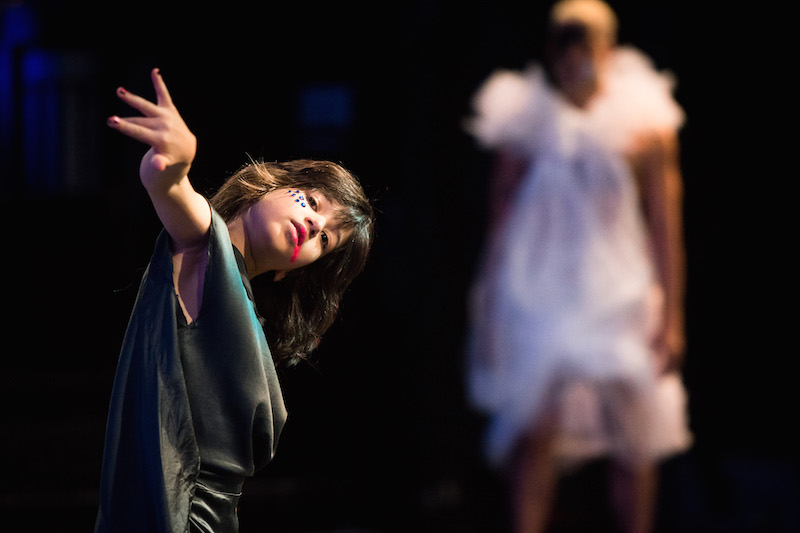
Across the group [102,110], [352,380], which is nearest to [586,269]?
[352,380]

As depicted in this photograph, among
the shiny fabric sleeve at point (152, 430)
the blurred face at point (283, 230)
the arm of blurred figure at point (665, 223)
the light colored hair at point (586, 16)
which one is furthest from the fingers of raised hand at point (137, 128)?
the light colored hair at point (586, 16)

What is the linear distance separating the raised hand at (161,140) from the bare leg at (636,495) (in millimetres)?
2444

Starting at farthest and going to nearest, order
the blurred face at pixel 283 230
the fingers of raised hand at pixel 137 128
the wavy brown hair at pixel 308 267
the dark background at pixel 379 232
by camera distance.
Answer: the dark background at pixel 379 232 → the wavy brown hair at pixel 308 267 → the blurred face at pixel 283 230 → the fingers of raised hand at pixel 137 128

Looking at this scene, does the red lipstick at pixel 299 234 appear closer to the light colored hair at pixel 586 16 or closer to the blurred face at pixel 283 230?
the blurred face at pixel 283 230

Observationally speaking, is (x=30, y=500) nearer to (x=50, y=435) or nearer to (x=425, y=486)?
(x=50, y=435)

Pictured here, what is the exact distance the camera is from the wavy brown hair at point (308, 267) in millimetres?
1499

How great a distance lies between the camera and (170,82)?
4.12 meters

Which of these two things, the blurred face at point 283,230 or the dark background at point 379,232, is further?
the dark background at point 379,232

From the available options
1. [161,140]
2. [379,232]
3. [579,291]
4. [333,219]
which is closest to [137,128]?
[161,140]

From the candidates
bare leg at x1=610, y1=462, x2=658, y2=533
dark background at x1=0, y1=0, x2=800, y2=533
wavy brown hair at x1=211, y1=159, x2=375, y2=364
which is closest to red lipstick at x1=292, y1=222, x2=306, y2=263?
wavy brown hair at x1=211, y1=159, x2=375, y2=364

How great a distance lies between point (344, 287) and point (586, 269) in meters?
1.65

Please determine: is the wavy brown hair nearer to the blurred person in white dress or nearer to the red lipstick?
the red lipstick

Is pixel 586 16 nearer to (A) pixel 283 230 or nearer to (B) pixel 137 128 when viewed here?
(A) pixel 283 230

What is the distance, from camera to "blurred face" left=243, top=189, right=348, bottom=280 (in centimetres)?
139
